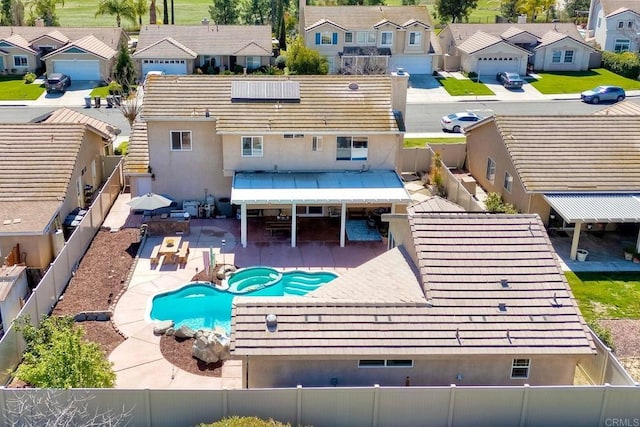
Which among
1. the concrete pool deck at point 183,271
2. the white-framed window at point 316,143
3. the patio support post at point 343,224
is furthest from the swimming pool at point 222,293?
the white-framed window at point 316,143

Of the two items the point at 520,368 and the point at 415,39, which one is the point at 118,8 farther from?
the point at 520,368

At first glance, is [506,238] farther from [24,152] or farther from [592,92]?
[592,92]

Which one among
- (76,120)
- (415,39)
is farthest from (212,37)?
(76,120)

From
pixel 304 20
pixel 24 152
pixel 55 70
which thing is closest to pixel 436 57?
pixel 304 20

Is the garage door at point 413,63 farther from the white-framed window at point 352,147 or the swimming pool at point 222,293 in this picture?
the swimming pool at point 222,293

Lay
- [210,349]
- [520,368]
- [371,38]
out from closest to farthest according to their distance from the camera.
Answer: [520,368], [210,349], [371,38]

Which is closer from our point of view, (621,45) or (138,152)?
(138,152)

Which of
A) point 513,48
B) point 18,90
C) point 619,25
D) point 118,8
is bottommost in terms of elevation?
point 18,90

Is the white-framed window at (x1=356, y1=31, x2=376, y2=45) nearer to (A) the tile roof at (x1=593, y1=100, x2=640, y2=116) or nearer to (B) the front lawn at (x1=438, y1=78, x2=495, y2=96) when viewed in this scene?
(B) the front lawn at (x1=438, y1=78, x2=495, y2=96)
